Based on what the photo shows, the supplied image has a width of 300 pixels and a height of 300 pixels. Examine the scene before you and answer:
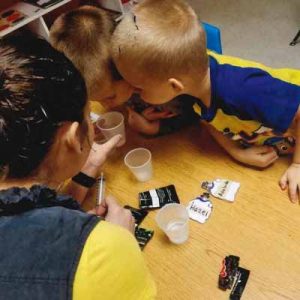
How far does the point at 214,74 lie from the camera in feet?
3.49

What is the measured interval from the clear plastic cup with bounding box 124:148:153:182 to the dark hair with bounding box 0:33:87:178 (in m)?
0.39

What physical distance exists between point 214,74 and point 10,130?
632mm

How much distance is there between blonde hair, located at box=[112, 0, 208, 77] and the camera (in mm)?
985

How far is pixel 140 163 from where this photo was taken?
3.75ft

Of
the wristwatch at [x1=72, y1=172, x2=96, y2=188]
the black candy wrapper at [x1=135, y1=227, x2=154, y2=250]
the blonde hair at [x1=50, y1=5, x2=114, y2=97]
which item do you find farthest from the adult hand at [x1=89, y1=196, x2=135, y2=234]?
the blonde hair at [x1=50, y1=5, x2=114, y2=97]

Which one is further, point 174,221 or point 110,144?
point 110,144

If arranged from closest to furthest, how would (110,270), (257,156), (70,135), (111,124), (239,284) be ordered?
1. (110,270)
2. (70,135)
3. (239,284)
4. (257,156)
5. (111,124)

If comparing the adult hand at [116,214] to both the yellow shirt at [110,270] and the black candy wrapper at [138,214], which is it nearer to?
the black candy wrapper at [138,214]

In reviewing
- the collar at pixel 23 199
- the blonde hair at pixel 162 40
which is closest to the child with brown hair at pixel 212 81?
the blonde hair at pixel 162 40

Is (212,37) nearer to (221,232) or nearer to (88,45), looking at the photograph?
(88,45)

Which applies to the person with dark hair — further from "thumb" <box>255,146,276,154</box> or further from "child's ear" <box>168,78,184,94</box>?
"thumb" <box>255,146,276,154</box>

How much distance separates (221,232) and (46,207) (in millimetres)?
439

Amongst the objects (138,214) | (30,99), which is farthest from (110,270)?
(138,214)

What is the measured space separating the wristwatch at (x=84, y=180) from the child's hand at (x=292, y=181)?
0.51 meters
